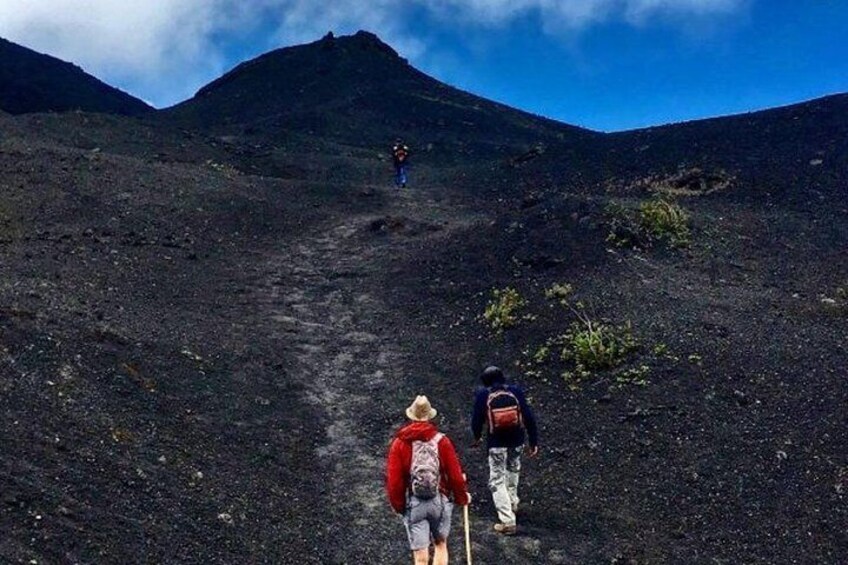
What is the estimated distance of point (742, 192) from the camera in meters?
26.0

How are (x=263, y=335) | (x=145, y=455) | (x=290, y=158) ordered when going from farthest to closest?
(x=290, y=158)
(x=263, y=335)
(x=145, y=455)

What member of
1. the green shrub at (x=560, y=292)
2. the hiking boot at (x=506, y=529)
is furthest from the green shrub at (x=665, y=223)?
the hiking boot at (x=506, y=529)

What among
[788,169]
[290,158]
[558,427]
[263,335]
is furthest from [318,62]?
[558,427]

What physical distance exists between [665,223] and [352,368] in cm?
944

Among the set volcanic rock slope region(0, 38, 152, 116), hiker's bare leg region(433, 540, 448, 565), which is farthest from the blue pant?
volcanic rock slope region(0, 38, 152, 116)

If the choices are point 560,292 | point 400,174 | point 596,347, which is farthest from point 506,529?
point 400,174

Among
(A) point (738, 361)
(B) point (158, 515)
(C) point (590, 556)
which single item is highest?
(A) point (738, 361)

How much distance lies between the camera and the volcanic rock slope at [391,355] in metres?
9.45

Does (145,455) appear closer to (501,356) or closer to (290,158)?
(501,356)

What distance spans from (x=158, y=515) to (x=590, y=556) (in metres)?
4.76

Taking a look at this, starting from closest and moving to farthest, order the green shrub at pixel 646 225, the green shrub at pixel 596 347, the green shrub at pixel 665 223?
the green shrub at pixel 596 347
the green shrub at pixel 646 225
the green shrub at pixel 665 223

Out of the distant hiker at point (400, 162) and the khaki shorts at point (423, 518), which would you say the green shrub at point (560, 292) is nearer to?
the khaki shorts at point (423, 518)

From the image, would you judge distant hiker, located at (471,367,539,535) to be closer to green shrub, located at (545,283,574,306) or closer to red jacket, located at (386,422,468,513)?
red jacket, located at (386,422,468,513)

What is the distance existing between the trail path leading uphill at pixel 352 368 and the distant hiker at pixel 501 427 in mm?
346
